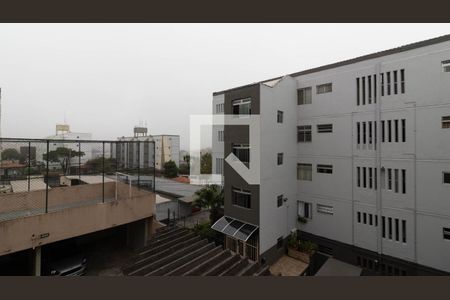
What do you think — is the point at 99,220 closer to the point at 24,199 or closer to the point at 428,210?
the point at 24,199

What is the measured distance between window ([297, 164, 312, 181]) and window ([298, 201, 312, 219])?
5.03 ft

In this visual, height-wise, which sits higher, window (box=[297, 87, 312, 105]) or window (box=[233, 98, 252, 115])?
window (box=[297, 87, 312, 105])

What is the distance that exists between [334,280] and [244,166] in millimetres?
9150

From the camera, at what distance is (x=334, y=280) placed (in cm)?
211

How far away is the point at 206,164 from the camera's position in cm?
2653

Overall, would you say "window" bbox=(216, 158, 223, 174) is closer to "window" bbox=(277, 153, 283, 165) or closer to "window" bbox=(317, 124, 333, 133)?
"window" bbox=(277, 153, 283, 165)

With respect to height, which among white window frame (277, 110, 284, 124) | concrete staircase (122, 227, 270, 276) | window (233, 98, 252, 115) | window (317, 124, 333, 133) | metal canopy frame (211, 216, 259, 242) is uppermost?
window (233, 98, 252, 115)

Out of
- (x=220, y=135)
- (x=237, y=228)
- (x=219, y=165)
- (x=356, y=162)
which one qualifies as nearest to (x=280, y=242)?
(x=237, y=228)

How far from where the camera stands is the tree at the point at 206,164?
25.9 m

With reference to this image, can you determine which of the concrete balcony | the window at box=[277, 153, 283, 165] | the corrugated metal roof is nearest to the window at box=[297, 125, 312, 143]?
the window at box=[277, 153, 283, 165]

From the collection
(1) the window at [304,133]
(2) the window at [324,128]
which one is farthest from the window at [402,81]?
(1) the window at [304,133]

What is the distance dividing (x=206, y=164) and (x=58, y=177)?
15.6m

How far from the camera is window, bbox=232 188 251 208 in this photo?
11211 millimetres

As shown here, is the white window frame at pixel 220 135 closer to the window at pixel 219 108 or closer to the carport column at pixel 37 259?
the window at pixel 219 108
